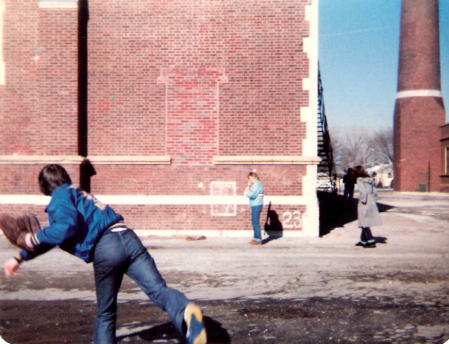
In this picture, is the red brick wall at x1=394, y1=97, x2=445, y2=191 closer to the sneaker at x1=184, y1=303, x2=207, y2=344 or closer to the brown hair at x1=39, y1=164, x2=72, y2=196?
the sneaker at x1=184, y1=303, x2=207, y2=344

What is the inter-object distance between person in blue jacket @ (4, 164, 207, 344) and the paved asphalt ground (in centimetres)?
110

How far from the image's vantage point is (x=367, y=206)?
33.2ft

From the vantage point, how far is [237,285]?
673 centimetres

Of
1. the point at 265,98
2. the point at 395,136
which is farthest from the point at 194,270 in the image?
the point at 395,136

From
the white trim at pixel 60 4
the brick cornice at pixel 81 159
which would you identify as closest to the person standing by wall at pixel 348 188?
the brick cornice at pixel 81 159

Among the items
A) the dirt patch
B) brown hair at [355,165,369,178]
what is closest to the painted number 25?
brown hair at [355,165,369,178]

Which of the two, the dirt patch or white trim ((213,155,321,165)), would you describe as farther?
white trim ((213,155,321,165))

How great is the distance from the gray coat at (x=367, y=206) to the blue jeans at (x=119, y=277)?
7.16 metres

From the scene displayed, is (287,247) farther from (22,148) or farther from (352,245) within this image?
(22,148)

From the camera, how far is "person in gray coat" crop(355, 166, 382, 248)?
32.8ft

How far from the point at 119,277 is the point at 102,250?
0.28 m

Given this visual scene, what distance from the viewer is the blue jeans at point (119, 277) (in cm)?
355

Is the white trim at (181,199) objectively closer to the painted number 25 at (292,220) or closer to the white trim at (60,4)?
the painted number 25 at (292,220)

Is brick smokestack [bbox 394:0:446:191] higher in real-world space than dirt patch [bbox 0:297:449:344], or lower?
higher
